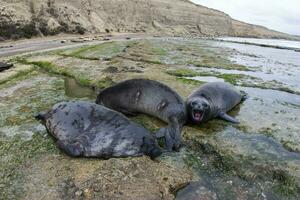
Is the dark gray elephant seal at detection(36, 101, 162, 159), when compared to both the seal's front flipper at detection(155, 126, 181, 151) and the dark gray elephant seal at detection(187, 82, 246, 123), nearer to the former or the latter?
the seal's front flipper at detection(155, 126, 181, 151)

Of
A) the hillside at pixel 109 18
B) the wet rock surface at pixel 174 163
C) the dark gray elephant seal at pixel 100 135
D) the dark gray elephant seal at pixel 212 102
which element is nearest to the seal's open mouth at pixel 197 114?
the dark gray elephant seal at pixel 212 102

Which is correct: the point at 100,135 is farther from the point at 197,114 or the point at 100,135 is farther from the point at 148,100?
the point at 197,114

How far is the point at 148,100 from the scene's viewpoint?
7133 millimetres

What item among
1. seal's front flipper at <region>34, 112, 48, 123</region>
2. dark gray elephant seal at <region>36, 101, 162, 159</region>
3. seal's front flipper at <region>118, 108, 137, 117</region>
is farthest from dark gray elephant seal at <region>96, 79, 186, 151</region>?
seal's front flipper at <region>34, 112, 48, 123</region>

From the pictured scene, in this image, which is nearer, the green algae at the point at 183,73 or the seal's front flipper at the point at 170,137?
the seal's front flipper at the point at 170,137

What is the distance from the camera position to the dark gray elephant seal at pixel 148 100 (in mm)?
6666

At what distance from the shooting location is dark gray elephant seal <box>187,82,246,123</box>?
6.77 metres

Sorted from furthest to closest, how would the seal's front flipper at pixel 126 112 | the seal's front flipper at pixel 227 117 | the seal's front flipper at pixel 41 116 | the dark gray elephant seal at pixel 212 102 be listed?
the seal's front flipper at pixel 126 112
the seal's front flipper at pixel 227 117
the dark gray elephant seal at pixel 212 102
the seal's front flipper at pixel 41 116

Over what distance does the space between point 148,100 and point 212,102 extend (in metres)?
1.43

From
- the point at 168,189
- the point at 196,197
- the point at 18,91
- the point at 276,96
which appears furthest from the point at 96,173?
the point at 276,96

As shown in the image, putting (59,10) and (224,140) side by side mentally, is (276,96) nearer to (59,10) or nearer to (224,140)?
(224,140)

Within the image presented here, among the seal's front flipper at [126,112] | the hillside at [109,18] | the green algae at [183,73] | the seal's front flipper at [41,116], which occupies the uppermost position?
the seal's front flipper at [126,112]

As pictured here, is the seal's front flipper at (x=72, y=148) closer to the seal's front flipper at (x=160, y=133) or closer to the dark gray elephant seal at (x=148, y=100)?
the seal's front flipper at (x=160, y=133)

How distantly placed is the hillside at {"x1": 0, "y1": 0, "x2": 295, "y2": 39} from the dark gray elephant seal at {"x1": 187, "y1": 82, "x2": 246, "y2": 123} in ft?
107
